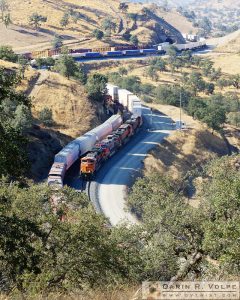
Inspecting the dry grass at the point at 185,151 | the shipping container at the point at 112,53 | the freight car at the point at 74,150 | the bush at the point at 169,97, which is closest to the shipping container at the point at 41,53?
the shipping container at the point at 112,53

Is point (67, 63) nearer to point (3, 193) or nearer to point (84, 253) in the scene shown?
point (3, 193)

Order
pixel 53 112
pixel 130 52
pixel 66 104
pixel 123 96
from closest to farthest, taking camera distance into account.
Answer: pixel 53 112 < pixel 66 104 < pixel 123 96 < pixel 130 52

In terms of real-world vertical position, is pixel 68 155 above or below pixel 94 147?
above

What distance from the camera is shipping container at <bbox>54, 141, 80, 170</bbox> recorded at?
63.6m

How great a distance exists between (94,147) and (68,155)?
7127 millimetres

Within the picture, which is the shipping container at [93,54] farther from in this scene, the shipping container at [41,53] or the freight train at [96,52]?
the shipping container at [41,53]

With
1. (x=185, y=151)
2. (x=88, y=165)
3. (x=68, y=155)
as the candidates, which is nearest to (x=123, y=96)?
(x=185, y=151)

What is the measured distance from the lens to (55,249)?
23.0 m

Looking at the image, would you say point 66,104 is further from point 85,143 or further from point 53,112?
point 85,143

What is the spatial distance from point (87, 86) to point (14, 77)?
76487 mm

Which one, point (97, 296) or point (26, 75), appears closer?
point (97, 296)

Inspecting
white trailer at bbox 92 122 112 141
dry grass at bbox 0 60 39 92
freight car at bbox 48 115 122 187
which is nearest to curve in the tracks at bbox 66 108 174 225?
freight car at bbox 48 115 122 187

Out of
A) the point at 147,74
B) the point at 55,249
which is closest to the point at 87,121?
the point at 55,249

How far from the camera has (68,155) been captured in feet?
213
